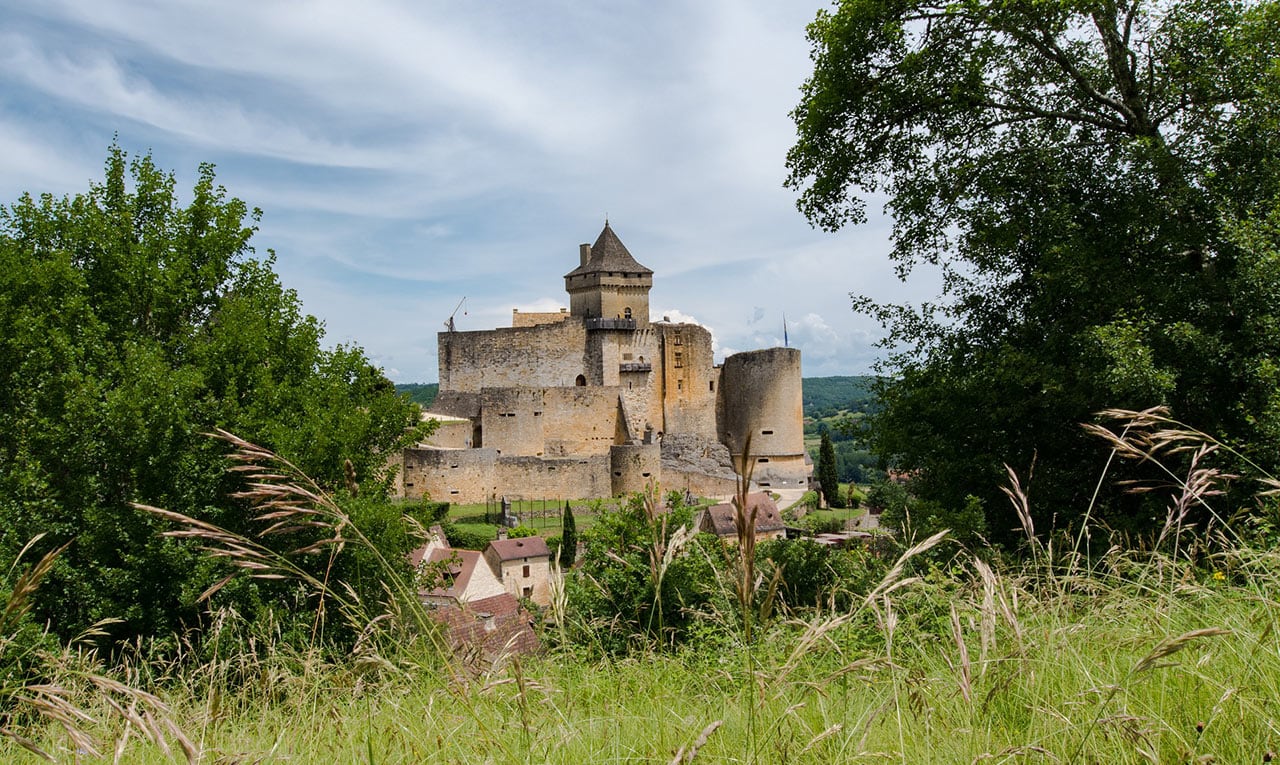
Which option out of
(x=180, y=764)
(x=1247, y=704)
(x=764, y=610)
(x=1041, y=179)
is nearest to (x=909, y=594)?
(x=1247, y=704)

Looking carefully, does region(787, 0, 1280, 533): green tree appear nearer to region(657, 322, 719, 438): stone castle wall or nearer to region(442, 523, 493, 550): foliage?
region(442, 523, 493, 550): foliage

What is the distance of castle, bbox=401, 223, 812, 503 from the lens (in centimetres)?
3247

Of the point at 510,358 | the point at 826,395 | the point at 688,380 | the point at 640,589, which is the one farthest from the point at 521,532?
the point at 826,395

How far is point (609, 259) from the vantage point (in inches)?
1608

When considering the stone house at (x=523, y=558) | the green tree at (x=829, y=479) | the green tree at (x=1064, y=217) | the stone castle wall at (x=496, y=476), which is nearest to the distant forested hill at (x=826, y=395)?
the green tree at (x=829, y=479)

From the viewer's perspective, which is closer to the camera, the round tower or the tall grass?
the tall grass

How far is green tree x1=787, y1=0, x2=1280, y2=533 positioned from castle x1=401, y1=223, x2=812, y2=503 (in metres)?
23.8

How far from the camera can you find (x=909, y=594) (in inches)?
142

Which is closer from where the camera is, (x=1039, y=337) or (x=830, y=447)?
(x=1039, y=337)

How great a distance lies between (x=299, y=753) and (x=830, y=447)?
1561 inches

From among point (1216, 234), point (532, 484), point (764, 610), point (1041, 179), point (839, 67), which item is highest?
point (839, 67)

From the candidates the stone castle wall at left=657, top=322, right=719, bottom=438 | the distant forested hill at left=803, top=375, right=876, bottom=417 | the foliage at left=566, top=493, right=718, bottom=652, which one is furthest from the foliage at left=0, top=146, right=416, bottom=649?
the distant forested hill at left=803, top=375, right=876, bottom=417

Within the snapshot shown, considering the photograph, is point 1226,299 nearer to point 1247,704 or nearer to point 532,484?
point 1247,704

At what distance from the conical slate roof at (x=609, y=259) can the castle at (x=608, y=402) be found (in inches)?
3.1
